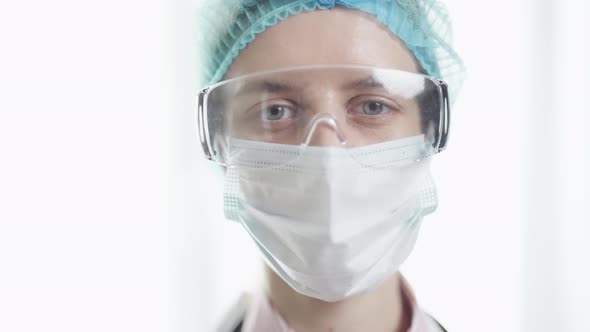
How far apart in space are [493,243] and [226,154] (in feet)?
4.13

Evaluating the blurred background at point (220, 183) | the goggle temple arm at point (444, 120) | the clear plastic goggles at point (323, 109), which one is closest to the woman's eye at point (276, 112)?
the clear plastic goggles at point (323, 109)

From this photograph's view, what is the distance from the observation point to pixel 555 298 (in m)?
2.11

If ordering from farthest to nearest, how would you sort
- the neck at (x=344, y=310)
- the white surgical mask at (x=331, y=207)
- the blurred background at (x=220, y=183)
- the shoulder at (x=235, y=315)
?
the blurred background at (x=220, y=183)
the shoulder at (x=235, y=315)
the neck at (x=344, y=310)
the white surgical mask at (x=331, y=207)

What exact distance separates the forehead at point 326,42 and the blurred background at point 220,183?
0.72 meters

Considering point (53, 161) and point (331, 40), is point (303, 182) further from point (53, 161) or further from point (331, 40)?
point (53, 161)

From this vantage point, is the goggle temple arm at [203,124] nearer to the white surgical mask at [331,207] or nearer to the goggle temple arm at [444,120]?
the white surgical mask at [331,207]

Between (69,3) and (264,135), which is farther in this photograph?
(69,3)

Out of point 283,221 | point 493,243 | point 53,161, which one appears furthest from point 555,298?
point 53,161

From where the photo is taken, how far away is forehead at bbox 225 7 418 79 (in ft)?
3.76

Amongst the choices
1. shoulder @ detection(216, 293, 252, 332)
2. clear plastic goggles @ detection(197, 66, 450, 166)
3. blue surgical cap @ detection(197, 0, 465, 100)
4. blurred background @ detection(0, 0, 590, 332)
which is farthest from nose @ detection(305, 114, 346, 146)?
blurred background @ detection(0, 0, 590, 332)

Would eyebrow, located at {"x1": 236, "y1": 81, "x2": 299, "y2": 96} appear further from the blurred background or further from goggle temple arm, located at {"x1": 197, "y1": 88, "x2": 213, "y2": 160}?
the blurred background

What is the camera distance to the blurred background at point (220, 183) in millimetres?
1830

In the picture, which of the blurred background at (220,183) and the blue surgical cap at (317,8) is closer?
the blue surgical cap at (317,8)

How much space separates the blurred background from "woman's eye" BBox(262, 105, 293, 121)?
29.1 inches
